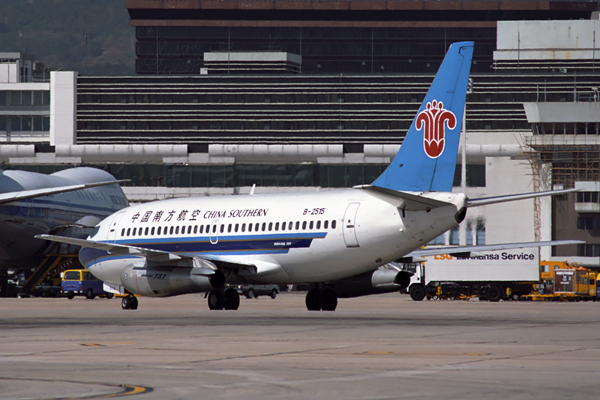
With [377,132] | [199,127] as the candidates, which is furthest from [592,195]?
[199,127]

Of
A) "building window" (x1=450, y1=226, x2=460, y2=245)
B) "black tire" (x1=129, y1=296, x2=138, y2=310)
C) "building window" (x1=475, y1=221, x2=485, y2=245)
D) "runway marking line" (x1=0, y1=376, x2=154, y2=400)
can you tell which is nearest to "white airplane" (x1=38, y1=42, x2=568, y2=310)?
"black tire" (x1=129, y1=296, x2=138, y2=310)

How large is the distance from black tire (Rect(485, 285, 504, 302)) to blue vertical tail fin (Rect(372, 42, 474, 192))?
3027cm

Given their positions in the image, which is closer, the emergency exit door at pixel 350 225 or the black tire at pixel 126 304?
the emergency exit door at pixel 350 225

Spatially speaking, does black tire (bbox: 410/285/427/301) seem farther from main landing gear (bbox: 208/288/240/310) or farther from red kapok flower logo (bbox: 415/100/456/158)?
red kapok flower logo (bbox: 415/100/456/158)

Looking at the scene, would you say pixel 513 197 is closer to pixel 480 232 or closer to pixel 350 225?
pixel 350 225

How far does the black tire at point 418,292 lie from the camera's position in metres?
61.8

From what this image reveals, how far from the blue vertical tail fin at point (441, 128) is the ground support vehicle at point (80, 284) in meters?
30.9

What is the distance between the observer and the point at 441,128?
32781mm

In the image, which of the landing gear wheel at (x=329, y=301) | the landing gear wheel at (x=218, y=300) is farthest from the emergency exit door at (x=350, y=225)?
the landing gear wheel at (x=218, y=300)

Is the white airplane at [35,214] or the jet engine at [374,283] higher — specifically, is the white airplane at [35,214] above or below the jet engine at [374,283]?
above

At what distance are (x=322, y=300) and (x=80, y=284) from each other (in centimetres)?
2512

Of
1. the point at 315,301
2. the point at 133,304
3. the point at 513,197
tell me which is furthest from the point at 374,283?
the point at 133,304

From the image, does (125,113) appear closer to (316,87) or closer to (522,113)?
(316,87)

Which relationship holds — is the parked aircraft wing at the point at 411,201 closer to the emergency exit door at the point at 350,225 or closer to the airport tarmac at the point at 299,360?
the emergency exit door at the point at 350,225
